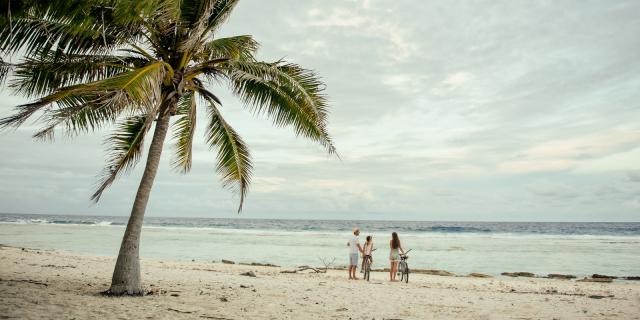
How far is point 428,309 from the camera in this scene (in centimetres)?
852

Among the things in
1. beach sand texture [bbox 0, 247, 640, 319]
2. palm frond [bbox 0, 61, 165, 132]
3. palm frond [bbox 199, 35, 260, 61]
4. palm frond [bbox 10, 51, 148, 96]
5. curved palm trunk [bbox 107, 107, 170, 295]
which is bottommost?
beach sand texture [bbox 0, 247, 640, 319]

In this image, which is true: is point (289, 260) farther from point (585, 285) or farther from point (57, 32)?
Result: point (57, 32)

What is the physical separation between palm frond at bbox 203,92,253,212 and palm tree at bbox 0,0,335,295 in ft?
0.07

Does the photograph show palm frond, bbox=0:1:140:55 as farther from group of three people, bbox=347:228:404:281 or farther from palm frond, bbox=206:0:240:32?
group of three people, bbox=347:228:404:281

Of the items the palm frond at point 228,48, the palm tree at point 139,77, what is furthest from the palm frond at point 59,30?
the palm frond at point 228,48

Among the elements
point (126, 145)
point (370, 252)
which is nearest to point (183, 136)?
point (126, 145)

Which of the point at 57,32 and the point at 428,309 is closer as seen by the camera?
the point at 57,32

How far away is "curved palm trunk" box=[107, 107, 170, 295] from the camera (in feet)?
24.8

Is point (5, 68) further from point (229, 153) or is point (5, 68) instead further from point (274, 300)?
point (274, 300)

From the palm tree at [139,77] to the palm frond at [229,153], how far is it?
0.07 ft

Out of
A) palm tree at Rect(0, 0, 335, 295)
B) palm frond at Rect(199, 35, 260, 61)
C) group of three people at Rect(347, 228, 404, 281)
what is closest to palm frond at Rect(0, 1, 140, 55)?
palm tree at Rect(0, 0, 335, 295)

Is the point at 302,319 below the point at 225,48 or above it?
below

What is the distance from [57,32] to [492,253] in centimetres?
2696

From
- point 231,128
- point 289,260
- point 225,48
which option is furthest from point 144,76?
point 289,260
